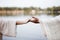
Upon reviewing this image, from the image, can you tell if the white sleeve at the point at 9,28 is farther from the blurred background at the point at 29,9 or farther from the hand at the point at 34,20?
the hand at the point at 34,20

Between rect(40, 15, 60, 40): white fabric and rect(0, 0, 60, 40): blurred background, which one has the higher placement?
rect(0, 0, 60, 40): blurred background

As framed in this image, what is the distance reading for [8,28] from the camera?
49.2 inches

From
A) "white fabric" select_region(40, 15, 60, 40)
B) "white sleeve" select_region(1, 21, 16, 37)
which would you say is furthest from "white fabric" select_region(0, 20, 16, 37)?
"white fabric" select_region(40, 15, 60, 40)

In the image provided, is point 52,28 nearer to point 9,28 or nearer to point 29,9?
point 29,9

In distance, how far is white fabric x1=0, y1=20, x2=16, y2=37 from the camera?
4.08ft

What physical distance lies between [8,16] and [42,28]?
1.41 ft

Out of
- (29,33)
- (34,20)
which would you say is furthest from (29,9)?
(29,33)

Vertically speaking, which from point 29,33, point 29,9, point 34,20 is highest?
point 29,9

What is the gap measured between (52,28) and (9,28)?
51 centimetres

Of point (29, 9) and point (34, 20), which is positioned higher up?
point (29, 9)

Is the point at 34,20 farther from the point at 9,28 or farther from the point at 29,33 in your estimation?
the point at 9,28

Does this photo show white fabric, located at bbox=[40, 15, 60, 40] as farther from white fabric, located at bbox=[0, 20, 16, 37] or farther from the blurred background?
white fabric, located at bbox=[0, 20, 16, 37]
